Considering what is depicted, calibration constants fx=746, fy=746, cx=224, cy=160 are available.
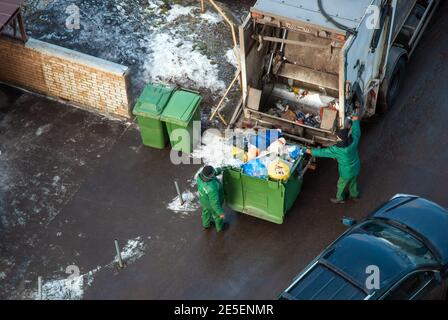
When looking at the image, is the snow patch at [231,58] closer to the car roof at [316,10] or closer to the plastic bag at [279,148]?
the car roof at [316,10]

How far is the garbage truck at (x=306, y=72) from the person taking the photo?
1149cm

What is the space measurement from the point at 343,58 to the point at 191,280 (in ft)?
13.5

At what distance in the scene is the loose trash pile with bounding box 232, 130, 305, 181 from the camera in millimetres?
11500

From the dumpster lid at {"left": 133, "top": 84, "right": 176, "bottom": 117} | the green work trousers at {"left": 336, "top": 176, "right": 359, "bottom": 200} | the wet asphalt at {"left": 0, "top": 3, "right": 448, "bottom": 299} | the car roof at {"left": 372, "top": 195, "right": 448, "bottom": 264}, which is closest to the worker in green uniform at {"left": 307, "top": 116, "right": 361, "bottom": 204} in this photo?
the green work trousers at {"left": 336, "top": 176, "right": 359, "bottom": 200}

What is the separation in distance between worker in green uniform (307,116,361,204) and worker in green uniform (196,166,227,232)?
162 centimetres

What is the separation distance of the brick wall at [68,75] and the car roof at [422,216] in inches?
206

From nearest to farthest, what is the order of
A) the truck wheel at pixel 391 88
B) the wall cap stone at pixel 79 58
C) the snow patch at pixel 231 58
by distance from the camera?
the wall cap stone at pixel 79 58, the truck wheel at pixel 391 88, the snow patch at pixel 231 58

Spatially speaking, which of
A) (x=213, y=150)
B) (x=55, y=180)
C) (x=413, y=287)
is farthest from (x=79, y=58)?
(x=413, y=287)

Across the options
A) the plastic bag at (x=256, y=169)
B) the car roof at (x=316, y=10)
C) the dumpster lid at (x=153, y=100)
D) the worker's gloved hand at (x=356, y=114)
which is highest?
the car roof at (x=316, y=10)

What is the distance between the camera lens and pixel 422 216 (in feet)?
36.6

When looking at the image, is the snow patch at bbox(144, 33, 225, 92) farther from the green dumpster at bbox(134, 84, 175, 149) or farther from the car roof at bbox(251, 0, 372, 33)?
the car roof at bbox(251, 0, 372, 33)

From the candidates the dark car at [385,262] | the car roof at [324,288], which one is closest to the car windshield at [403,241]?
the dark car at [385,262]
